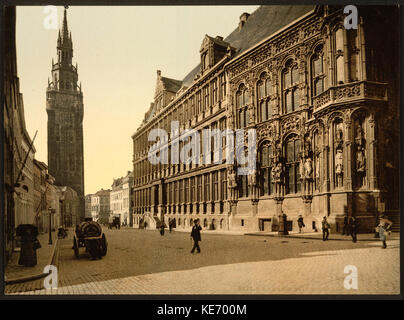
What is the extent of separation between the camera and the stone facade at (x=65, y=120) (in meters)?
11.1

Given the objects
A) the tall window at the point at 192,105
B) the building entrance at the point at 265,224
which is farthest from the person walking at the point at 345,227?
the tall window at the point at 192,105

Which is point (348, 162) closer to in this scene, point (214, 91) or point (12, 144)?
point (214, 91)

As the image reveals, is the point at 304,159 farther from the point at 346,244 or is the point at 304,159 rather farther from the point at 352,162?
the point at 346,244

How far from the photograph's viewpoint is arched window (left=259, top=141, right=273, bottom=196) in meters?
14.7

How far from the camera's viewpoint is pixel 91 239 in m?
12.1

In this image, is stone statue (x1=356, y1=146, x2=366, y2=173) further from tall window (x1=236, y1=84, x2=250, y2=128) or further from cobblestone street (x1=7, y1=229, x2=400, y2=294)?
tall window (x1=236, y1=84, x2=250, y2=128)

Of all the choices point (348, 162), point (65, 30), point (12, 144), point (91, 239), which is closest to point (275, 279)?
point (348, 162)

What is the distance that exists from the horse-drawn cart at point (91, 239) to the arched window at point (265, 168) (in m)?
6.46

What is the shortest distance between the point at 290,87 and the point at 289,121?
141cm

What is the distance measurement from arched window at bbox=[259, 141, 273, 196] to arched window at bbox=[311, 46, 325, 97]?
2.74 m

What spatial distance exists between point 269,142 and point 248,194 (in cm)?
228

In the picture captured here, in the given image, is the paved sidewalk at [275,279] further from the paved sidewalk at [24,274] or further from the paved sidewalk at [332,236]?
the paved sidewalk at [24,274]
